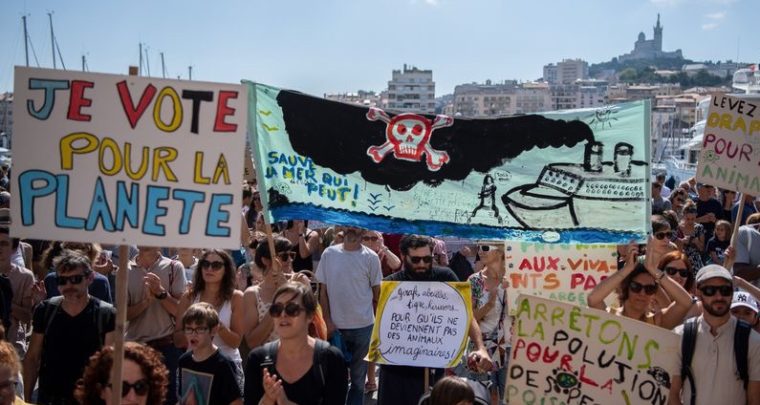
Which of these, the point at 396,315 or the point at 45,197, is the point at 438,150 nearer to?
the point at 396,315

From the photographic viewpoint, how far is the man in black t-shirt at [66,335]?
5.70 m

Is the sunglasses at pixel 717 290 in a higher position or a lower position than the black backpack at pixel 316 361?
higher

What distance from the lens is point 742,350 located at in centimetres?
501

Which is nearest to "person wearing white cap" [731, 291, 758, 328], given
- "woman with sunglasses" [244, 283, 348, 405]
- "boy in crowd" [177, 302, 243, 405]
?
"woman with sunglasses" [244, 283, 348, 405]

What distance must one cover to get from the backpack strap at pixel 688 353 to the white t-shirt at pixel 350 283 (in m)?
3.00

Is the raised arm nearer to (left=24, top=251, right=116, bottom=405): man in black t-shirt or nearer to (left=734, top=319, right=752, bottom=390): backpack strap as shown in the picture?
(left=734, top=319, right=752, bottom=390): backpack strap

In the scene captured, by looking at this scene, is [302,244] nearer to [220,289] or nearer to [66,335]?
[220,289]

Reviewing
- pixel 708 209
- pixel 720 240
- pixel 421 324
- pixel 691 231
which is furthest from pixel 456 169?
pixel 708 209

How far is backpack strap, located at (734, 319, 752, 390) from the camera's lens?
498 cm

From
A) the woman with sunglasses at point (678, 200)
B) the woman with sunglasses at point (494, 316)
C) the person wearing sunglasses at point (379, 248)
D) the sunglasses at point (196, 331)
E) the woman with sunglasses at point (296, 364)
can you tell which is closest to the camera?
the woman with sunglasses at point (296, 364)

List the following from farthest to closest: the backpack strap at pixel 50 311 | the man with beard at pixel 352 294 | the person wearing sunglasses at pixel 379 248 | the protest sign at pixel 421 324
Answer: the person wearing sunglasses at pixel 379 248, the man with beard at pixel 352 294, the protest sign at pixel 421 324, the backpack strap at pixel 50 311

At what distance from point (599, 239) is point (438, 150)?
120 cm

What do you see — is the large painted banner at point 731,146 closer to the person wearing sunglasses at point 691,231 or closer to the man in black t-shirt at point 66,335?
the person wearing sunglasses at point 691,231

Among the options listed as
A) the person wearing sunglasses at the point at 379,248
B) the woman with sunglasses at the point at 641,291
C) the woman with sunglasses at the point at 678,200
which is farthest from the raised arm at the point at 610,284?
the woman with sunglasses at the point at 678,200
